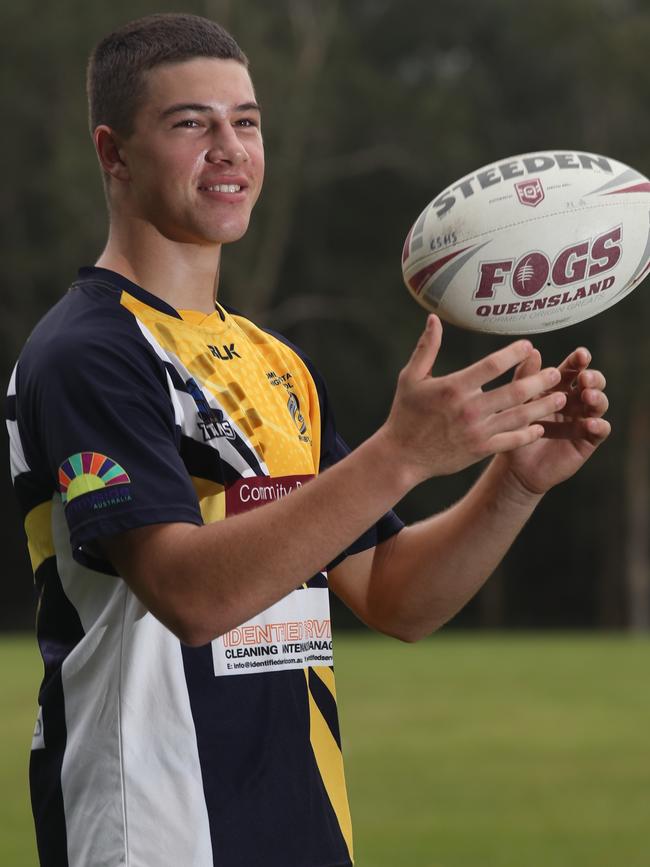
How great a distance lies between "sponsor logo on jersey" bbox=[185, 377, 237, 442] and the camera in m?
2.41

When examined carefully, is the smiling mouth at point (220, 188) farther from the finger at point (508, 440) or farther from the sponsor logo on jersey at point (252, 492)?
the finger at point (508, 440)

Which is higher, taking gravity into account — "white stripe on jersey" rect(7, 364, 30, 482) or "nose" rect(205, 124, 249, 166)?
"nose" rect(205, 124, 249, 166)

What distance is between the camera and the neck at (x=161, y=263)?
8.37ft

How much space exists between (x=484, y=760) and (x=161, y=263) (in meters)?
7.76

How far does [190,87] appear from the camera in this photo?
246 cm

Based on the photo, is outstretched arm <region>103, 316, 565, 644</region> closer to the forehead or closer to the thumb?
the thumb

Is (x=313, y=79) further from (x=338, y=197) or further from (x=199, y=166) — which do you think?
(x=199, y=166)

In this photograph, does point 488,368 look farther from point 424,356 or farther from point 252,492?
point 252,492

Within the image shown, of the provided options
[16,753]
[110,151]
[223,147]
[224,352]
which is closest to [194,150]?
[223,147]

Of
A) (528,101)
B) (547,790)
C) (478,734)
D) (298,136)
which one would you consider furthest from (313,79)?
(547,790)

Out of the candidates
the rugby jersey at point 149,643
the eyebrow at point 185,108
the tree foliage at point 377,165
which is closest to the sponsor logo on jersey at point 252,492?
the rugby jersey at point 149,643

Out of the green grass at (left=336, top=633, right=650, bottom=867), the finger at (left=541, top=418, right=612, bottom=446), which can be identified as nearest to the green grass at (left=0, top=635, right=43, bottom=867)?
the green grass at (left=336, top=633, right=650, bottom=867)

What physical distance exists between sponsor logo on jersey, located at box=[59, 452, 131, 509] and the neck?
0.44 meters

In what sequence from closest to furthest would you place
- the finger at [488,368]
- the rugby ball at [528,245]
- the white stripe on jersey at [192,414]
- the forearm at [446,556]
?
the finger at [488,368] → the white stripe on jersey at [192,414] → the forearm at [446,556] → the rugby ball at [528,245]
